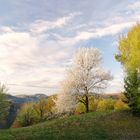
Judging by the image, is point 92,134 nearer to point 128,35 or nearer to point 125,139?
point 125,139

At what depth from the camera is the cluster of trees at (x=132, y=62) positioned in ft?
133

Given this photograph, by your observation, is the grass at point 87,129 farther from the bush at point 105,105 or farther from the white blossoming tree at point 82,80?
the bush at point 105,105

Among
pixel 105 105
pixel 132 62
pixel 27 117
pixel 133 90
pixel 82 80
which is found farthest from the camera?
pixel 105 105

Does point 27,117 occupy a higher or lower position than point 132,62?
lower

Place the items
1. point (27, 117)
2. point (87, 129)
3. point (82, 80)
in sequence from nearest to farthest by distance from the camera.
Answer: point (87, 129) → point (82, 80) → point (27, 117)

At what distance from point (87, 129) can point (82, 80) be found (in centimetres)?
2092

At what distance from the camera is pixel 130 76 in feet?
145

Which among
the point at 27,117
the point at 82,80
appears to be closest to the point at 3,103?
the point at 82,80

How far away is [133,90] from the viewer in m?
43.9

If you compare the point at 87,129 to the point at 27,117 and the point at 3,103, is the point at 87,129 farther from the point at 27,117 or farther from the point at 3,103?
the point at 27,117

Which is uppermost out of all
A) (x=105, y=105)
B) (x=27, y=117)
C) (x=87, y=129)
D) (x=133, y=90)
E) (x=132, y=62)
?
(x=132, y=62)

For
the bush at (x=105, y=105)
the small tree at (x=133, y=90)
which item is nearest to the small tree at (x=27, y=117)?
the bush at (x=105, y=105)

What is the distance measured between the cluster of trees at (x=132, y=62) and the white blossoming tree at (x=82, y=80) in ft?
38.4

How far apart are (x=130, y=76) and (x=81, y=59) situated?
1679 cm
